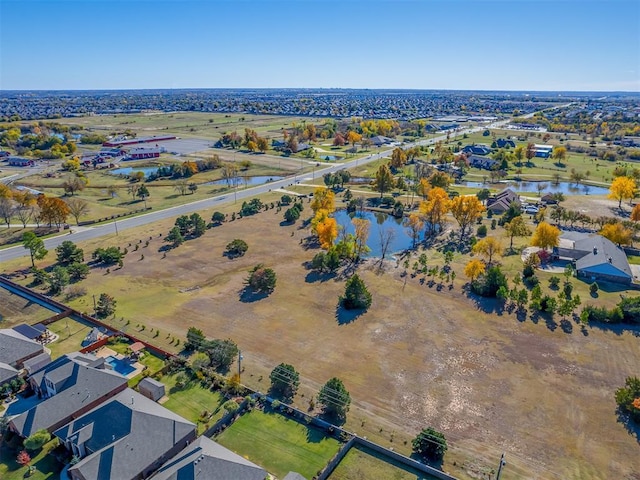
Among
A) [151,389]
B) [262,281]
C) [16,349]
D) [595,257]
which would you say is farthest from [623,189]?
[16,349]

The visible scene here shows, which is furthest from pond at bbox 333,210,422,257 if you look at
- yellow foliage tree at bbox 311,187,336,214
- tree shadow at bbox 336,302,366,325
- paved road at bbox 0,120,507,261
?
paved road at bbox 0,120,507,261

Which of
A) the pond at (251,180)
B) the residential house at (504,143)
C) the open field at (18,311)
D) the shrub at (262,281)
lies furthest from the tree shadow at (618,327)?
the residential house at (504,143)

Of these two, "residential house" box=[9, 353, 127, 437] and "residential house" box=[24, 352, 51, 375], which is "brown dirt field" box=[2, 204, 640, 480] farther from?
"residential house" box=[24, 352, 51, 375]

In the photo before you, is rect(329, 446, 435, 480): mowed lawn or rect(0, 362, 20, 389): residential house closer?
rect(329, 446, 435, 480): mowed lawn

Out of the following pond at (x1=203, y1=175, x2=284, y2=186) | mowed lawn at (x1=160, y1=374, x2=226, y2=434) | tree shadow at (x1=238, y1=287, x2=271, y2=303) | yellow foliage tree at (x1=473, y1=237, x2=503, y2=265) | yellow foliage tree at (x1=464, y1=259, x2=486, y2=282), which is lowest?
mowed lawn at (x1=160, y1=374, x2=226, y2=434)

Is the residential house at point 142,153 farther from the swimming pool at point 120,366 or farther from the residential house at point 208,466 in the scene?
the residential house at point 208,466

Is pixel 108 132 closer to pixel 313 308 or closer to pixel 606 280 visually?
pixel 313 308
